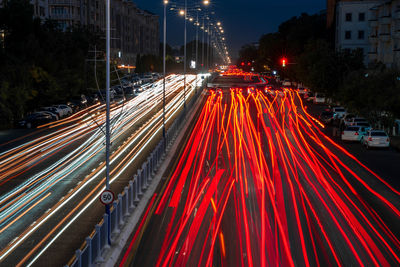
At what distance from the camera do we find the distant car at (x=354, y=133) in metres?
35.9

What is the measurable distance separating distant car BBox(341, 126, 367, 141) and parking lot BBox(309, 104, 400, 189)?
14.1 inches

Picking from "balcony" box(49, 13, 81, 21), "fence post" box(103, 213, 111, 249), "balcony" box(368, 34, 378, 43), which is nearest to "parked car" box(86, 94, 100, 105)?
"balcony" box(368, 34, 378, 43)

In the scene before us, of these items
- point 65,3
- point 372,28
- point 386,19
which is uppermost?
point 65,3

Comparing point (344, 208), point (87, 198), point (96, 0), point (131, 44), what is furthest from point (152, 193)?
point (131, 44)

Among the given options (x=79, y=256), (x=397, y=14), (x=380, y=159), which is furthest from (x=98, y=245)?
(x=397, y=14)

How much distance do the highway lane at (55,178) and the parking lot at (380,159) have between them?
12.1 metres

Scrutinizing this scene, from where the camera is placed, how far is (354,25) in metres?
76.7

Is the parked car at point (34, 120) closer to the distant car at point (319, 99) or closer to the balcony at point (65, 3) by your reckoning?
the distant car at point (319, 99)

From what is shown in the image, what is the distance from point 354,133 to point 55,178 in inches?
836

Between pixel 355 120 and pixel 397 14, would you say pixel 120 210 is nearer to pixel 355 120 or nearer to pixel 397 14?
pixel 355 120

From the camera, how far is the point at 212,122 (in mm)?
45062

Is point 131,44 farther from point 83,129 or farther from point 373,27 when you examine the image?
point 83,129

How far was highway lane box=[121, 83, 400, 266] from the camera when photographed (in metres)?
13.7

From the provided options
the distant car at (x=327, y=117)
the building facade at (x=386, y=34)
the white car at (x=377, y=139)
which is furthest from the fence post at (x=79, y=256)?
the building facade at (x=386, y=34)
